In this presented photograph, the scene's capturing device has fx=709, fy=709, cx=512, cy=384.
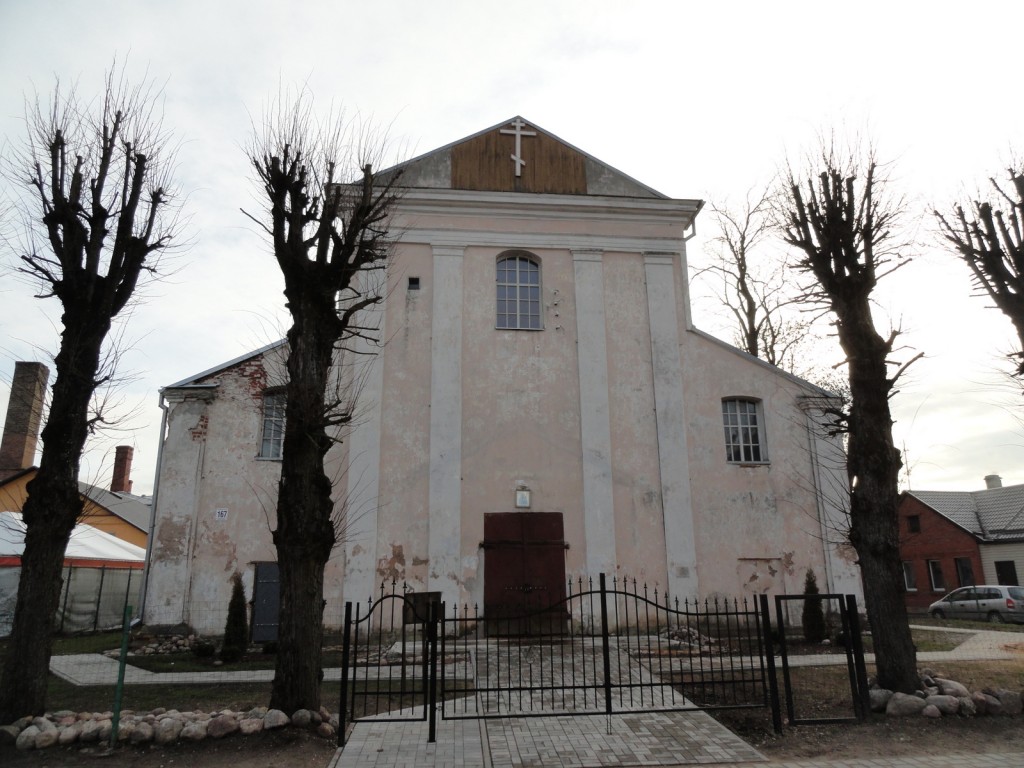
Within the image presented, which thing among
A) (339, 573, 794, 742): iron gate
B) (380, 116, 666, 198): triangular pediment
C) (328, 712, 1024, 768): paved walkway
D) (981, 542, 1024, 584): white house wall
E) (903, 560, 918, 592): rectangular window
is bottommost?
(328, 712, 1024, 768): paved walkway

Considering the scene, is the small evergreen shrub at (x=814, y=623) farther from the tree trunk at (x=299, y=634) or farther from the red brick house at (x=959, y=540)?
the red brick house at (x=959, y=540)

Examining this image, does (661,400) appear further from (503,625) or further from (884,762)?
(884,762)

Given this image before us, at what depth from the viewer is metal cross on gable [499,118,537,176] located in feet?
55.9

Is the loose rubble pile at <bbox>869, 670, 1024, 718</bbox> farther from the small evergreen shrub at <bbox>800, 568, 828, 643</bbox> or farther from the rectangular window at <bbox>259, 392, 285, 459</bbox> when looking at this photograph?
the rectangular window at <bbox>259, 392, 285, 459</bbox>

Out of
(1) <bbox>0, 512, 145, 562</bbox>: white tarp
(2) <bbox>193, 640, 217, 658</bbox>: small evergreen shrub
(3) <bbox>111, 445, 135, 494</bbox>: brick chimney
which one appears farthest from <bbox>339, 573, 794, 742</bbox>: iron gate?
(3) <bbox>111, 445, 135, 494</bbox>: brick chimney

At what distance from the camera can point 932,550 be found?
30.7m

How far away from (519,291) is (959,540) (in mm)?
24217

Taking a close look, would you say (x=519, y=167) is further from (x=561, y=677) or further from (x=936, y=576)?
(x=936, y=576)

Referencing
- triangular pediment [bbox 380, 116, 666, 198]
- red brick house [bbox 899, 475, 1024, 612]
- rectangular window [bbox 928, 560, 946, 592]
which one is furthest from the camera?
rectangular window [bbox 928, 560, 946, 592]

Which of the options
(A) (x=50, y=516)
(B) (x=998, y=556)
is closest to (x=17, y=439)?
(A) (x=50, y=516)

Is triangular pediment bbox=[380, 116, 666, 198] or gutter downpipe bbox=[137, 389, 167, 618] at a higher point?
triangular pediment bbox=[380, 116, 666, 198]

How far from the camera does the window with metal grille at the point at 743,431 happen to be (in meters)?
15.9

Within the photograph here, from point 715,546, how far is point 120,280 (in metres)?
12.1

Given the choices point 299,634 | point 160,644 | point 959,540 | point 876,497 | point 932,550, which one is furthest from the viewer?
point 932,550
